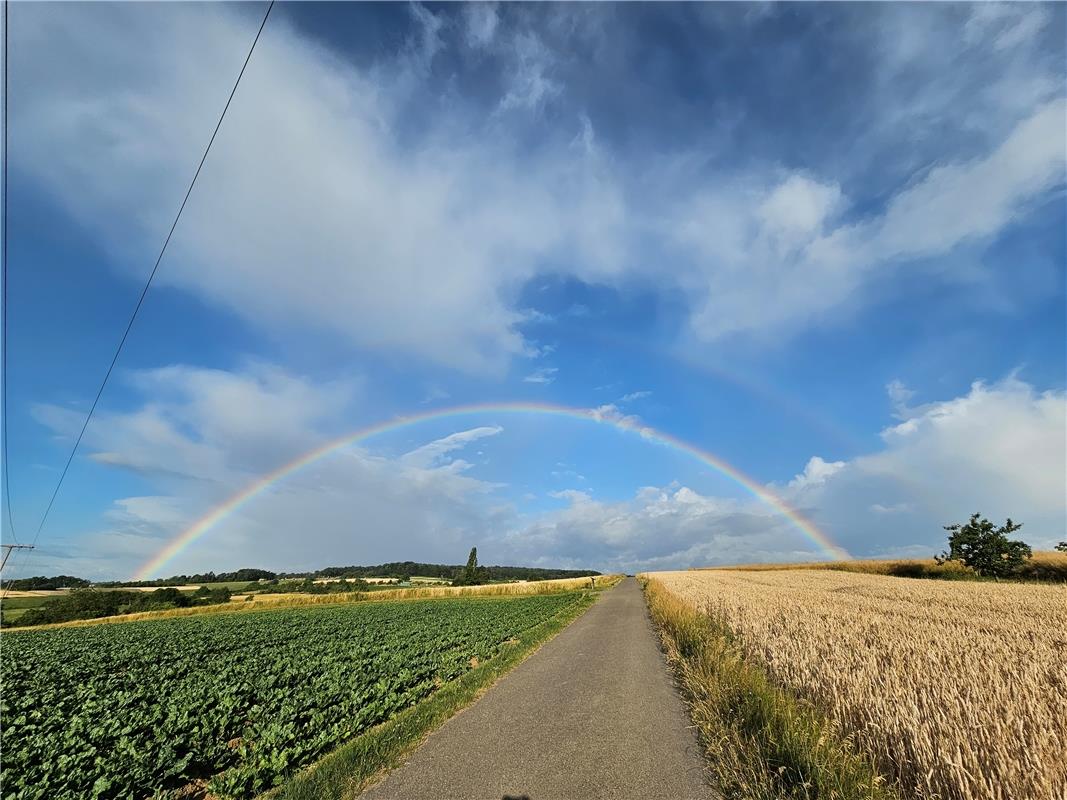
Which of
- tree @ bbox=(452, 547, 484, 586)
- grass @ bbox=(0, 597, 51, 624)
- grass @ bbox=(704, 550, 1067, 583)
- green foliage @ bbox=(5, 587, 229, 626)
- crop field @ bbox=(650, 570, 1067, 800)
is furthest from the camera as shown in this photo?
tree @ bbox=(452, 547, 484, 586)

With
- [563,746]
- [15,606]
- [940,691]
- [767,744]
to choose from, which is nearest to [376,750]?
[563,746]

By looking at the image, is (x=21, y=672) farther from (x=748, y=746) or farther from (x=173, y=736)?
(x=748, y=746)

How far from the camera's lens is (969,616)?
54.9ft

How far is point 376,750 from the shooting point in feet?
24.4

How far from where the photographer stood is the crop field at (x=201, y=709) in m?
7.10

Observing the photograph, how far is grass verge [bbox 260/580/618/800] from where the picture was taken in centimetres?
616

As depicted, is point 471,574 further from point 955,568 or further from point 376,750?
point 376,750

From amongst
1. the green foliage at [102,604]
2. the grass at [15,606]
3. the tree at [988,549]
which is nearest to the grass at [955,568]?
the tree at [988,549]

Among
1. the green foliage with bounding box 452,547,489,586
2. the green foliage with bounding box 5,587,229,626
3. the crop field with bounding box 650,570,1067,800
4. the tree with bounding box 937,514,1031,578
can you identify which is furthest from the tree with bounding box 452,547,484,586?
the crop field with bounding box 650,570,1067,800

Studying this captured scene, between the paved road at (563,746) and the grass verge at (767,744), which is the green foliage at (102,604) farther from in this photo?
the grass verge at (767,744)

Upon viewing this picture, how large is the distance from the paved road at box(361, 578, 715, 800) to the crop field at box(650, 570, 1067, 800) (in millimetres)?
2229

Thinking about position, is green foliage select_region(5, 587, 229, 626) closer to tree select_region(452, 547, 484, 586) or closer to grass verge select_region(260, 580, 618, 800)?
tree select_region(452, 547, 484, 586)

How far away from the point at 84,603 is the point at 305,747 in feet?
328

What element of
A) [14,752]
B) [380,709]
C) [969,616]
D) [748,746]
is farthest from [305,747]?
[969,616]
